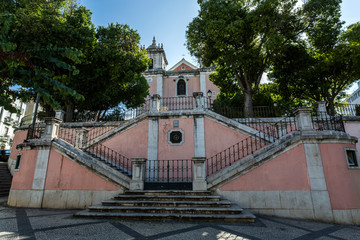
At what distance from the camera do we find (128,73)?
44.9 ft

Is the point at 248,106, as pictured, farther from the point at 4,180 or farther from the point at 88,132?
the point at 4,180

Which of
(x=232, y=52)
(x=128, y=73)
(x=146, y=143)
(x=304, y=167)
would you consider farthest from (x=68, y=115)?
(x=304, y=167)

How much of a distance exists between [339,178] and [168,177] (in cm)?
602

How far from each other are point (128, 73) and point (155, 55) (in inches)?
654

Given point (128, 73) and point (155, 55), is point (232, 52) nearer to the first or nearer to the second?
point (128, 73)

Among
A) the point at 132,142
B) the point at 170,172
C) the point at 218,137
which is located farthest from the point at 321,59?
the point at 132,142

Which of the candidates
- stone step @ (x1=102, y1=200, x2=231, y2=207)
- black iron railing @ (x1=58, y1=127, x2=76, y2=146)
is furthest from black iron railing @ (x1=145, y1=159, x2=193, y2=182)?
black iron railing @ (x1=58, y1=127, x2=76, y2=146)

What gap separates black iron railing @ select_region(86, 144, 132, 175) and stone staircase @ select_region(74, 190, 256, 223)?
9.62ft

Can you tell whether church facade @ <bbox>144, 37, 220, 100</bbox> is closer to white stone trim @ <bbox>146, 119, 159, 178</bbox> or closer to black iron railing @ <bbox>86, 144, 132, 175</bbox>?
white stone trim @ <bbox>146, 119, 159, 178</bbox>

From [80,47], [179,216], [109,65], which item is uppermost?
[80,47]

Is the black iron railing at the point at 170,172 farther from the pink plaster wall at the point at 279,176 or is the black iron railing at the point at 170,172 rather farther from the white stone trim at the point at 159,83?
the white stone trim at the point at 159,83

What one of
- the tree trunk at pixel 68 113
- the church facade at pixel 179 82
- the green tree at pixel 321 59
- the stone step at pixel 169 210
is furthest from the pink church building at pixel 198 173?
the church facade at pixel 179 82

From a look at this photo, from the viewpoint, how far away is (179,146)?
10289 millimetres

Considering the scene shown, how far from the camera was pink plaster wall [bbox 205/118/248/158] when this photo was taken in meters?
9.98
